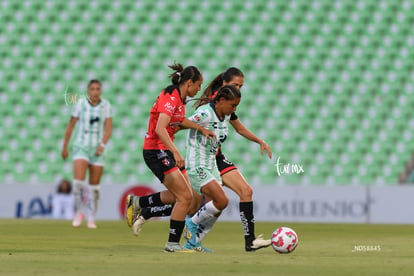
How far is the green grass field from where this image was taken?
17.7ft

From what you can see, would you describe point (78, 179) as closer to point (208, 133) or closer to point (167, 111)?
point (208, 133)

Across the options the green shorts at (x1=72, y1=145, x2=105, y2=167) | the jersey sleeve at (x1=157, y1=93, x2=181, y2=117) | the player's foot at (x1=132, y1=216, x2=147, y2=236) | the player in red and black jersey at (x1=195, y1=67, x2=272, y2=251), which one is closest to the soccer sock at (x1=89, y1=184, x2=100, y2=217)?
the green shorts at (x1=72, y1=145, x2=105, y2=167)

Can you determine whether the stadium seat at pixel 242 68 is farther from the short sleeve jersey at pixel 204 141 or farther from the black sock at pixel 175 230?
the black sock at pixel 175 230

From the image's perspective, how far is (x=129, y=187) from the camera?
15070 mm

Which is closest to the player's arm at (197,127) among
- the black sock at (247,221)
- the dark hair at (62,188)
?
the black sock at (247,221)

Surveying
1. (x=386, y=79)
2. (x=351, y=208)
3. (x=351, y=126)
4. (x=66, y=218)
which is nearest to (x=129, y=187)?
(x=66, y=218)

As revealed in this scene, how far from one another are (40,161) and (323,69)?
233 inches

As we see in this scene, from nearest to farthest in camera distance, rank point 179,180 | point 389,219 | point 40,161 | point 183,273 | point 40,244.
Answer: point 183,273
point 179,180
point 40,244
point 389,219
point 40,161

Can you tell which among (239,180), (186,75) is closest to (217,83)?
(186,75)

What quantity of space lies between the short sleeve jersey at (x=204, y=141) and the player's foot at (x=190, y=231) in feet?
1.66

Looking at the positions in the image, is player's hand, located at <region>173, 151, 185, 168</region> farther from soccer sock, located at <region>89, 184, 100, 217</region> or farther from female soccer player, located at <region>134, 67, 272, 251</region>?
soccer sock, located at <region>89, 184, 100, 217</region>

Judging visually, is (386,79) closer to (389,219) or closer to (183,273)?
(389,219)

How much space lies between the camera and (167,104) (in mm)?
7094

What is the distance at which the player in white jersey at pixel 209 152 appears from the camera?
734 centimetres
